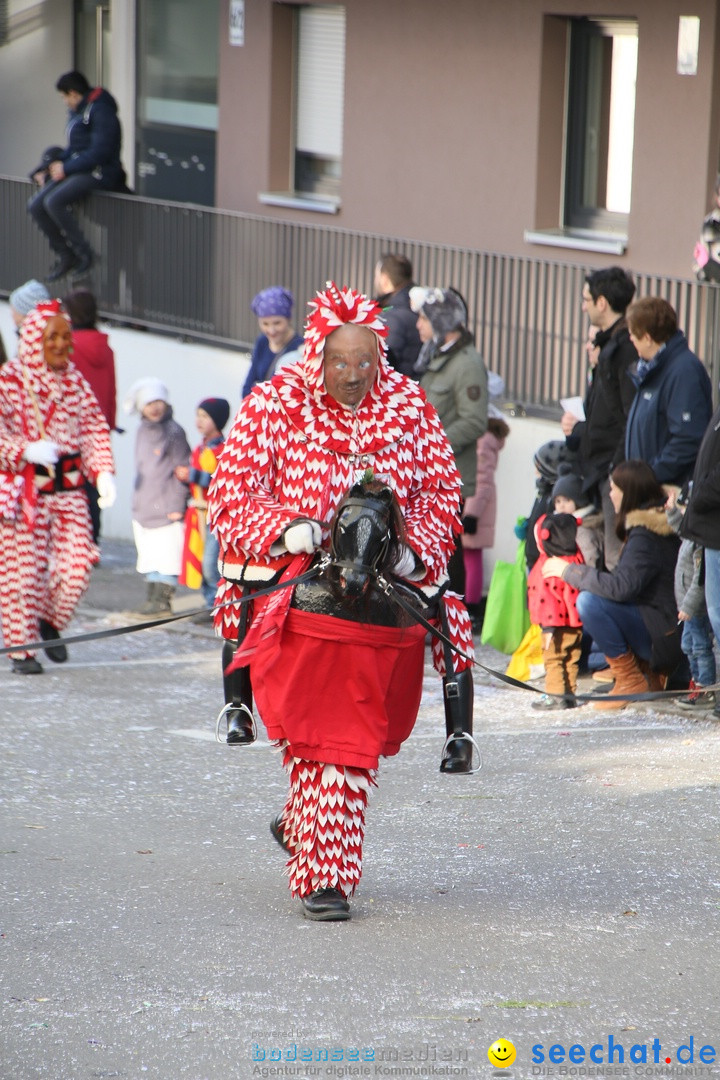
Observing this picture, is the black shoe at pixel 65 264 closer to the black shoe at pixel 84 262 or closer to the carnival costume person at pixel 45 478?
the black shoe at pixel 84 262

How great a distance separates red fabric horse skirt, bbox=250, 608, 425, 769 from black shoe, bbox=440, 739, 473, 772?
261 millimetres

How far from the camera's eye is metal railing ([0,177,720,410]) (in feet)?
36.6

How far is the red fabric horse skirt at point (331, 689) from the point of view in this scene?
17.1ft

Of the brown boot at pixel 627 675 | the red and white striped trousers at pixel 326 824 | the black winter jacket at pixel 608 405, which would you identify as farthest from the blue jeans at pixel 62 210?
the red and white striped trousers at pixel 326 824

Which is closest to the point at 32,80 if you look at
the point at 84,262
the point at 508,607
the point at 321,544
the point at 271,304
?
the point at 84,262

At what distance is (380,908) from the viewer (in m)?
5.48

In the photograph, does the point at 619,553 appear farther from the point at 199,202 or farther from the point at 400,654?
the point at 199,202

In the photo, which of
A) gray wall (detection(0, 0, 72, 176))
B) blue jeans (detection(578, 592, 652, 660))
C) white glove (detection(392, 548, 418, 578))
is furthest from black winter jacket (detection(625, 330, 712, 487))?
gray wall (detection(0, 0, 72, 176))

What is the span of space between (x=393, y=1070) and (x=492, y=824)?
2.35m

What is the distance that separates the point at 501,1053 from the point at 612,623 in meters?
4.00

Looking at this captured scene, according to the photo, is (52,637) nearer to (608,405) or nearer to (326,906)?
(608,405)

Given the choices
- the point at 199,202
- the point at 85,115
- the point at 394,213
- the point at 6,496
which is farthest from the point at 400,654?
the point at 199,202

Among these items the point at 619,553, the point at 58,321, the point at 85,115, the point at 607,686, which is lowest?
the point at 607,686

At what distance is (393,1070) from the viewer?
13.8 ft
